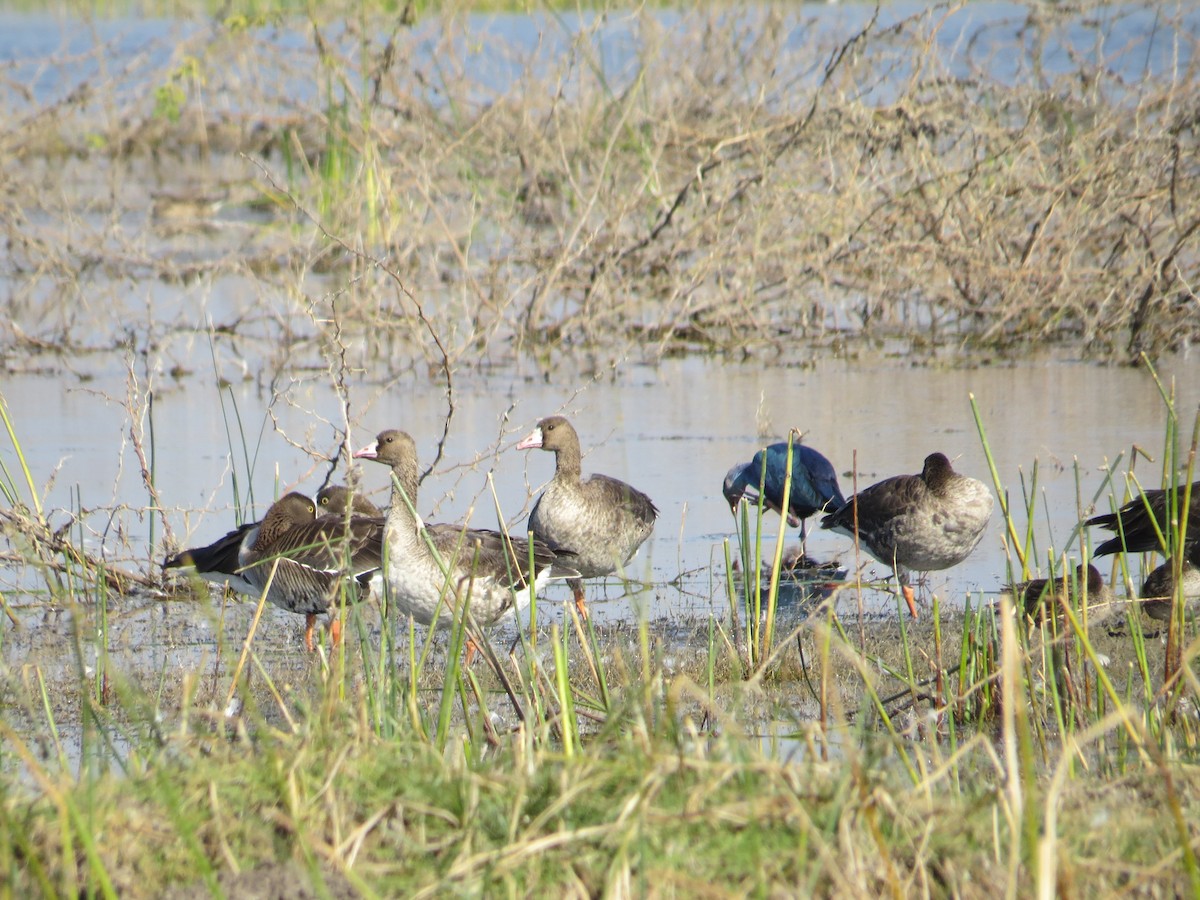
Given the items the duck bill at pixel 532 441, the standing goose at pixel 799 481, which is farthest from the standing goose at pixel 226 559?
the standing goose at pixel 799 481

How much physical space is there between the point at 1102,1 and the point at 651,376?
404 centimetres

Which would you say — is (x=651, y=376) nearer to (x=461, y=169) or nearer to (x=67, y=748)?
(x=461, y=169)

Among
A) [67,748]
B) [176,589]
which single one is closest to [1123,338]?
[176,589]

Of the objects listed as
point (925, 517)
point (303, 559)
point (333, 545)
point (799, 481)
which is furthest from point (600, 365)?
point (333, 545)

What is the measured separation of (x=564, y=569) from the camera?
6.89 meters

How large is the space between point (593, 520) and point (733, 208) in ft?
17.8

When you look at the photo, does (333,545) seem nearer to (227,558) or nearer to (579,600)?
(227,558)

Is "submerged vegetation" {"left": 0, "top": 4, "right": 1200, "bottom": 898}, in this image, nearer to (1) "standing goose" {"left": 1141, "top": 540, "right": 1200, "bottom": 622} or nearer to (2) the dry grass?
(2) the dry grass

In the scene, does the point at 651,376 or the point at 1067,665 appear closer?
the point at 1067,665

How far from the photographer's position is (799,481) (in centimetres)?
837

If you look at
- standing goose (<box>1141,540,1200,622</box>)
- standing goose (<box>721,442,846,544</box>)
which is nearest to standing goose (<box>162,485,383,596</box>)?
standing goose (<box>721,442,846,544</box>)

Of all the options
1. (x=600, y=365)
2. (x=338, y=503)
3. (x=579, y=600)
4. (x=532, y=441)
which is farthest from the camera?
(x=600, y=365)

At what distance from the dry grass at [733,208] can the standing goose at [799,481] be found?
7.98ft

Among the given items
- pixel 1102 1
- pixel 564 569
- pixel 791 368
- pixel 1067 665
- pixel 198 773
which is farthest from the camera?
pixel 791 368
